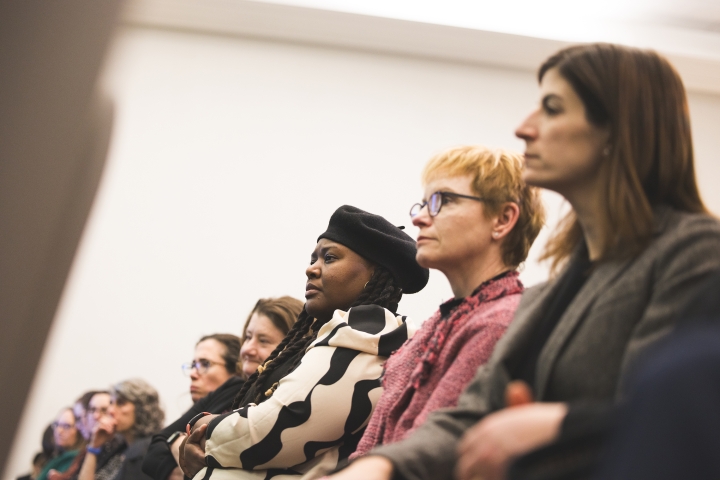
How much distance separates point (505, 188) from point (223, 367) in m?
2.54

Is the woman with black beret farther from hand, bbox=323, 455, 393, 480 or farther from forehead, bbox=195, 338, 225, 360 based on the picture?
forehead, bbox=195, 338, 225, 360

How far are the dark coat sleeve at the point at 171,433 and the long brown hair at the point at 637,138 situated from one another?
2.05 m

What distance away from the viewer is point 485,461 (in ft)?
3.14

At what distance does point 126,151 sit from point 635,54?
4.30m

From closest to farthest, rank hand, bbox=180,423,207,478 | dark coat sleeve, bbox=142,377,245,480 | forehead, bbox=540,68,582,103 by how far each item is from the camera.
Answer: forehead, bbox=540,68,582,103
hand, bbox=180,423,207,478
dark coat sleeve, bbox=142,377,245,480

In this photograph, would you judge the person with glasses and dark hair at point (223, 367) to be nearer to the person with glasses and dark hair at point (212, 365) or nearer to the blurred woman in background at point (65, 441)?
the person with glasses and dark hair at point (212, 365)

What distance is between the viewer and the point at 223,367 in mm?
4043

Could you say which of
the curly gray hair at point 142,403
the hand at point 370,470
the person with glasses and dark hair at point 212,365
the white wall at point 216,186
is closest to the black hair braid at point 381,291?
the hand at point 370,470

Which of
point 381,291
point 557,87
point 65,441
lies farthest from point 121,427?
point 557,87

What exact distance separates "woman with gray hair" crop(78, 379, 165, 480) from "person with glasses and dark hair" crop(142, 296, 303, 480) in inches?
29.1

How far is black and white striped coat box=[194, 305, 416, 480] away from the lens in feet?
6.58

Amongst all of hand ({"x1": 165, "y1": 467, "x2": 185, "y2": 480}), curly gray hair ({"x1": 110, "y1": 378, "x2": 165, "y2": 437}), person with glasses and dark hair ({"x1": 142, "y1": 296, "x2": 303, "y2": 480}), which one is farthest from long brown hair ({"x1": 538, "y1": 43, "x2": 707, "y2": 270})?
curly gray hair ({"x1": 110, "y1": 378, "x2": 165, "y2": 437})

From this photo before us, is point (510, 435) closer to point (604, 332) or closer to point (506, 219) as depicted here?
point (604, 332)

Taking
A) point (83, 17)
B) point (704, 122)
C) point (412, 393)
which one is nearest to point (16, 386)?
point (83, 17)
